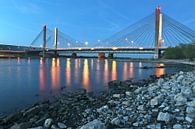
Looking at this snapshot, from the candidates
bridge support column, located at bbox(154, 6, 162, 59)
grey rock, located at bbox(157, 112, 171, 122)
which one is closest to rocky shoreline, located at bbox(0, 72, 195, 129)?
grey rock, located at bbox(157, 112, 171, 122)

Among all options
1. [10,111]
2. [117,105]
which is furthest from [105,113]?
[10,111]

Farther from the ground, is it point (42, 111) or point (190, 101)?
Answer: point (190, 101)

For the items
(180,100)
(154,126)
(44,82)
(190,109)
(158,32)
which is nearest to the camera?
(154,126)

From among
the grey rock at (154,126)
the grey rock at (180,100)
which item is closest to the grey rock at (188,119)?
the grey rock at (154,126)

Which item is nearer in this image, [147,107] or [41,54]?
[147,107]

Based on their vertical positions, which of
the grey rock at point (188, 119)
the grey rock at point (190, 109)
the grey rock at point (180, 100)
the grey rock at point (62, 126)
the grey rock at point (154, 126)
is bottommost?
the grey rock at point (62, 126)

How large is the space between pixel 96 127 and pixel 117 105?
2808mm

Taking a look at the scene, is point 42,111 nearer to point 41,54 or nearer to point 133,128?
point 133,128

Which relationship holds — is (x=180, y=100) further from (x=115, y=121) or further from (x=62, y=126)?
(x=62, y=126)

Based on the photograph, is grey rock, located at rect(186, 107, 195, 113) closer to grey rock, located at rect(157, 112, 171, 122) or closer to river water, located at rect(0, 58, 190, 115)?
grey rock, located at rect(157, 112, 171, 122)

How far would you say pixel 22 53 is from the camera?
101 meters

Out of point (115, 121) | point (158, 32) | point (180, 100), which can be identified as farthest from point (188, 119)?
point (158, 32)

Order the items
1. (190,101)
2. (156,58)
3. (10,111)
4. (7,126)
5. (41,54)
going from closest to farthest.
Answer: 1. (190,101)
2. (7,126)
3. (10,111)
4. (156,58)
5. (41,54)

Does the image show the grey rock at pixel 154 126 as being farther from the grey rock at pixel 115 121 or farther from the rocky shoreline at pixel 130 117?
the grey rock at pixel 115 121
